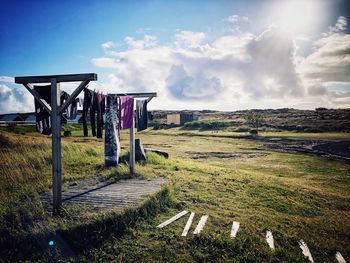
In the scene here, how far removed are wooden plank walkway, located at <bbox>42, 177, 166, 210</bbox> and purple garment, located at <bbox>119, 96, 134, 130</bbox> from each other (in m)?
2.41

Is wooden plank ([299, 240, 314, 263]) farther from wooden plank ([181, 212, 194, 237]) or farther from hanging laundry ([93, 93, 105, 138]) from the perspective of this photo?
hanging laundry ([93, 93, 105, 138])

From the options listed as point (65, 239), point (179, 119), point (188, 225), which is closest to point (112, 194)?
point (65, 239)

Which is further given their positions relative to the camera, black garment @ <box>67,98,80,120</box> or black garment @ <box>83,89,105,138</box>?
black garment @ <box>83,89,105,138</box>

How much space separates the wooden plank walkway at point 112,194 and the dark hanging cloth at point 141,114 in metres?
3.25

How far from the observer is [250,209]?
8.91 metres

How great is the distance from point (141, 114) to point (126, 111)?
5.19 feet

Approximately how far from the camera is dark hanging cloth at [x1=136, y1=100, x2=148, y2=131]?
42.5 feet

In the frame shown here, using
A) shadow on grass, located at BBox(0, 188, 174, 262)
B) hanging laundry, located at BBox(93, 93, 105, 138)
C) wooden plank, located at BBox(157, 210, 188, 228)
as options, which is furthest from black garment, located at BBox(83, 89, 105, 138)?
wooden plank, located at BBox(157, 210, 188, 228)

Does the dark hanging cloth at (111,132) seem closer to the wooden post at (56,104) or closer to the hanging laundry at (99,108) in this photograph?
the hanging laundry at (99,108)

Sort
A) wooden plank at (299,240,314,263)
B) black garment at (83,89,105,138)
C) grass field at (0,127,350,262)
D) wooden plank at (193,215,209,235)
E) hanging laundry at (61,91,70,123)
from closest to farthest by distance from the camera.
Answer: grass field at (0,127,350,262), wooden plank at (299,240,314,263), wooden plank at (193,215,209,235), hanging laundry at (61,91,70,123), black garment at (83,89,105,138)

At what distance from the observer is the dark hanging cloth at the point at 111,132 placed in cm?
1101

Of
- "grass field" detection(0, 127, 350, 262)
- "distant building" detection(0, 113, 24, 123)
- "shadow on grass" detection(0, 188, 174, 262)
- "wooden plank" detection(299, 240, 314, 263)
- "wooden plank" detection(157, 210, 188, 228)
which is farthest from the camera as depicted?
"distant building" detection(0, 113, 24, 123)

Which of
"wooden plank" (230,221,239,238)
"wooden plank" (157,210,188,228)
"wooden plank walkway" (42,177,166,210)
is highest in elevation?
"wooden plank walkway" (42,177,166,210)

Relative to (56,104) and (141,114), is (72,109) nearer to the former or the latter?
(56,104)
